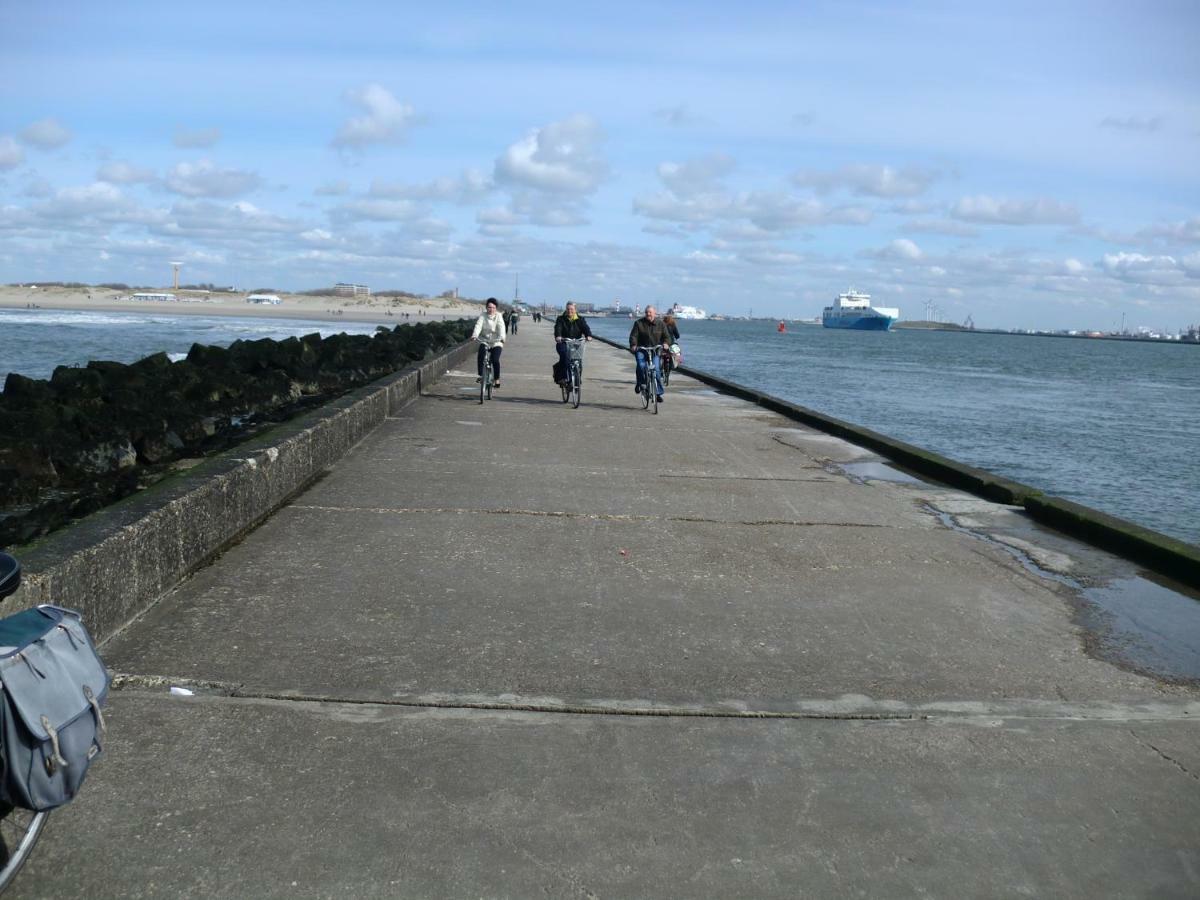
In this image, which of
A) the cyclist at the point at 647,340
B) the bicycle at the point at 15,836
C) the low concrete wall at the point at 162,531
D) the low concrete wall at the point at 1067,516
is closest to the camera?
the bicycle at the point at 15,836

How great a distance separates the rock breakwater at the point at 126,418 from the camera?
9391 millimetres

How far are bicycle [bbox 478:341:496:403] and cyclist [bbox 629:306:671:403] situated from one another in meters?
2.31

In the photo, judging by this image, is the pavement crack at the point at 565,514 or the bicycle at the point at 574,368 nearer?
the pavement crack at the point at 565,514

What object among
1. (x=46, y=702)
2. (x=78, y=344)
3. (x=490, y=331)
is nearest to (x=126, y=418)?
(x=490, y=331)

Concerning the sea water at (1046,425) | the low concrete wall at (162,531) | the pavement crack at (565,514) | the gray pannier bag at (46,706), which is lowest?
the sea water at (1046,425)

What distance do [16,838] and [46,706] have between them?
0.67 m

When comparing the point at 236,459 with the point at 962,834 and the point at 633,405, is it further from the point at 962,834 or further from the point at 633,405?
the point at 633,405

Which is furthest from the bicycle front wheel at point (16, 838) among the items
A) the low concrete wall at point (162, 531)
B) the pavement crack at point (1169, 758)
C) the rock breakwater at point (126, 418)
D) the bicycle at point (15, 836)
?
the rock breakwater at point (126, 418)

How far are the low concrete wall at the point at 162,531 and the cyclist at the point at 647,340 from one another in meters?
7.83

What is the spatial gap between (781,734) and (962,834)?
2.84ft

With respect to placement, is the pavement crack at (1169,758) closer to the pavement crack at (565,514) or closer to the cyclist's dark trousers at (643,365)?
the pavement crack at (565,514)

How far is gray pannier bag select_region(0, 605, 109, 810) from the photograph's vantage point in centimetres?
241

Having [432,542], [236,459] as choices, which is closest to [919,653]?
[432,542]

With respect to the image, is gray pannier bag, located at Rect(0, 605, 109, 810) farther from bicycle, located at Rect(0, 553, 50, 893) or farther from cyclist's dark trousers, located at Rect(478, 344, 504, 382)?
cyclist's dark trousers, located at Rect(478, 344, 504, 382)
